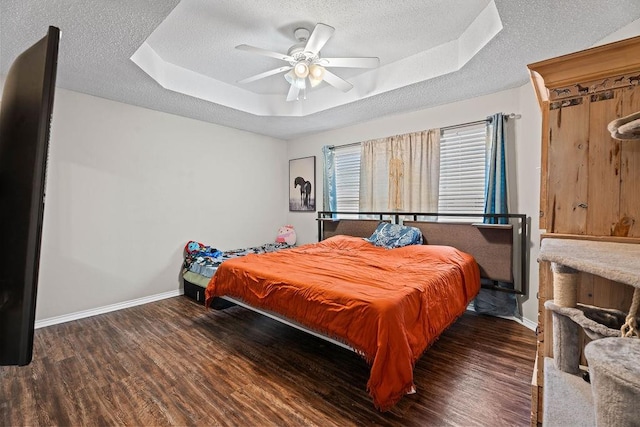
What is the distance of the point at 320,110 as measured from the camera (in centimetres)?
379

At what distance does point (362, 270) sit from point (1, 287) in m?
2.24

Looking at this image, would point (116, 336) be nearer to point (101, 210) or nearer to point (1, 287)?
point (101, 210)

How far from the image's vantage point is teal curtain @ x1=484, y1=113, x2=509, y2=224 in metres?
3.03

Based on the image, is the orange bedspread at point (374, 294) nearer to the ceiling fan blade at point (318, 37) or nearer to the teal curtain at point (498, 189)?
the teal curtain at point (498, 189)

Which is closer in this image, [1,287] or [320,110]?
[1,287]

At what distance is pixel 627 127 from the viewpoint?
932 millimetres

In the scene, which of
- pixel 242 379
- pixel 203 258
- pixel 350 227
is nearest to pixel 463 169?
pixel 350 227

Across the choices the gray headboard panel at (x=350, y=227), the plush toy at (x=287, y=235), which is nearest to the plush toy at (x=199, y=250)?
the plush toy at (x=287, y=235)

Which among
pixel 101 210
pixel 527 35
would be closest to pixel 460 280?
pixel 527 35

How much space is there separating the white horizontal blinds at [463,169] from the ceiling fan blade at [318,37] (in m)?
2.05

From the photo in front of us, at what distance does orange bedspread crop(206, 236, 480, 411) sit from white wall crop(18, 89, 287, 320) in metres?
1.38

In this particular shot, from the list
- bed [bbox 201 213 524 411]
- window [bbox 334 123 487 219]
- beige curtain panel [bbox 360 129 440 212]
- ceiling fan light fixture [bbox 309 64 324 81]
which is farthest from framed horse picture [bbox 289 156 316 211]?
ceiling fan light fixture [bbox 309 64 324 81]

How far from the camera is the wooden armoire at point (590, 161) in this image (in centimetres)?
109

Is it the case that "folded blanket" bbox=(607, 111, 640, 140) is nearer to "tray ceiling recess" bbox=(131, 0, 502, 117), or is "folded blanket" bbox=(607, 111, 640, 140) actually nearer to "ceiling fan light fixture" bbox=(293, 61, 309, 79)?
"tray ceiling recess" bbox=(131, 0, 502, 117)
